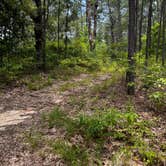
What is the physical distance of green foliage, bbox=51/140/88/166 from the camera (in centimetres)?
365

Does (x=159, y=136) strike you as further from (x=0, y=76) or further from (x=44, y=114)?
(x=0, y=76)

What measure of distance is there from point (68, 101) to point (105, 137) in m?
2.56

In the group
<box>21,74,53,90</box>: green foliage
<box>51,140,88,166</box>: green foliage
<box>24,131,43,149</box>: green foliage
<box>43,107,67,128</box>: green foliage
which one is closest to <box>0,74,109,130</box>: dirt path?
<box>21,74,53,90</box>: green foliage

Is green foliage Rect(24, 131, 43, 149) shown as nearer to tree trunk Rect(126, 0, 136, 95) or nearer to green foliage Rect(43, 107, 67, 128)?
green foliage Rect(43, 107, 67, 128)

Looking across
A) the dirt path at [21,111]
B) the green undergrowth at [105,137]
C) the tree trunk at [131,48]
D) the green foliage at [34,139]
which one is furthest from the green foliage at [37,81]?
the green foliage at [34,139]

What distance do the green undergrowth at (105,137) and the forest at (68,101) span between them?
0.01 metres

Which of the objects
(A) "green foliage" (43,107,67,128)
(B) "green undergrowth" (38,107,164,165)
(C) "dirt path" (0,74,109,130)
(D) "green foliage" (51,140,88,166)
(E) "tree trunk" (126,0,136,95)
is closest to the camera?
(D) "green foliage" (51,140,88,166)

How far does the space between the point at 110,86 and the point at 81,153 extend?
14.8 feet

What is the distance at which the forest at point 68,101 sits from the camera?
12.9 ft

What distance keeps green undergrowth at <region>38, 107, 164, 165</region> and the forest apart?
15mm

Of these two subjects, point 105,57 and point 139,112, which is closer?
point 139,112

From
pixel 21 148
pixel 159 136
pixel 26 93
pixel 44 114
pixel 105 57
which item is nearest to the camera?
pixel 21 148

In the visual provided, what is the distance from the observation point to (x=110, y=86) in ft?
26.8

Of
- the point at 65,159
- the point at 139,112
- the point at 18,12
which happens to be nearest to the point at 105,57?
the point at 18,12
